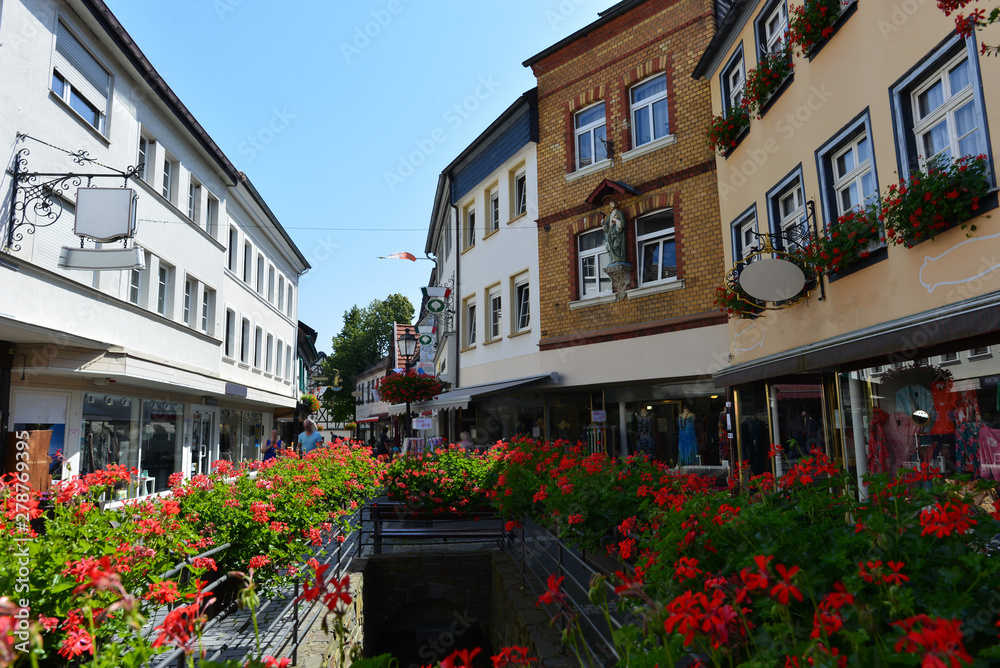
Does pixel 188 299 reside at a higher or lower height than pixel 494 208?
lower

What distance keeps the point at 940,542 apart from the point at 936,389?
18.8 feet

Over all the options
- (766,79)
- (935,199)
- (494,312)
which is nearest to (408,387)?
(494,312)

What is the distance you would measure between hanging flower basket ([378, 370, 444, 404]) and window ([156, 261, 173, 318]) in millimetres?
5861

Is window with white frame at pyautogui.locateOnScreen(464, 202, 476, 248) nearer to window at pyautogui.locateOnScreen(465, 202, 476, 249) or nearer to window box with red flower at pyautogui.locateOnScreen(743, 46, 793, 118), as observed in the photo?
window at pyautogui.locateOnScreen(465, 202, 476, 249)

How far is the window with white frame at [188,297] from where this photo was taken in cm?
1717

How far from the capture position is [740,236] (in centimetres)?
1223

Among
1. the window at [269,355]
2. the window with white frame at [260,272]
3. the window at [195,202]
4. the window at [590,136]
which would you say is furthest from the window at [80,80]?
the window at [269,355]

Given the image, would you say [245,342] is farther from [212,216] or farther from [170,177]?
[170,177]

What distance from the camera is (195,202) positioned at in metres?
18.1

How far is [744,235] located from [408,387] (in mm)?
9758

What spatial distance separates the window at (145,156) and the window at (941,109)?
14.2 meters

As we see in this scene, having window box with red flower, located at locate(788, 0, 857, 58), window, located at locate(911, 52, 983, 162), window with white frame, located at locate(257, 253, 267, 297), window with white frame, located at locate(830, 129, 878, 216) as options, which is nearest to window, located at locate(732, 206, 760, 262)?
window with white frame, located at locate(830, 129, 878, 216)

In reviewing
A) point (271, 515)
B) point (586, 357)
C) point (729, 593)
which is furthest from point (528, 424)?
point (729, 593)

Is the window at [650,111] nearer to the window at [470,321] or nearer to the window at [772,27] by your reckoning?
the window at [772,27]
